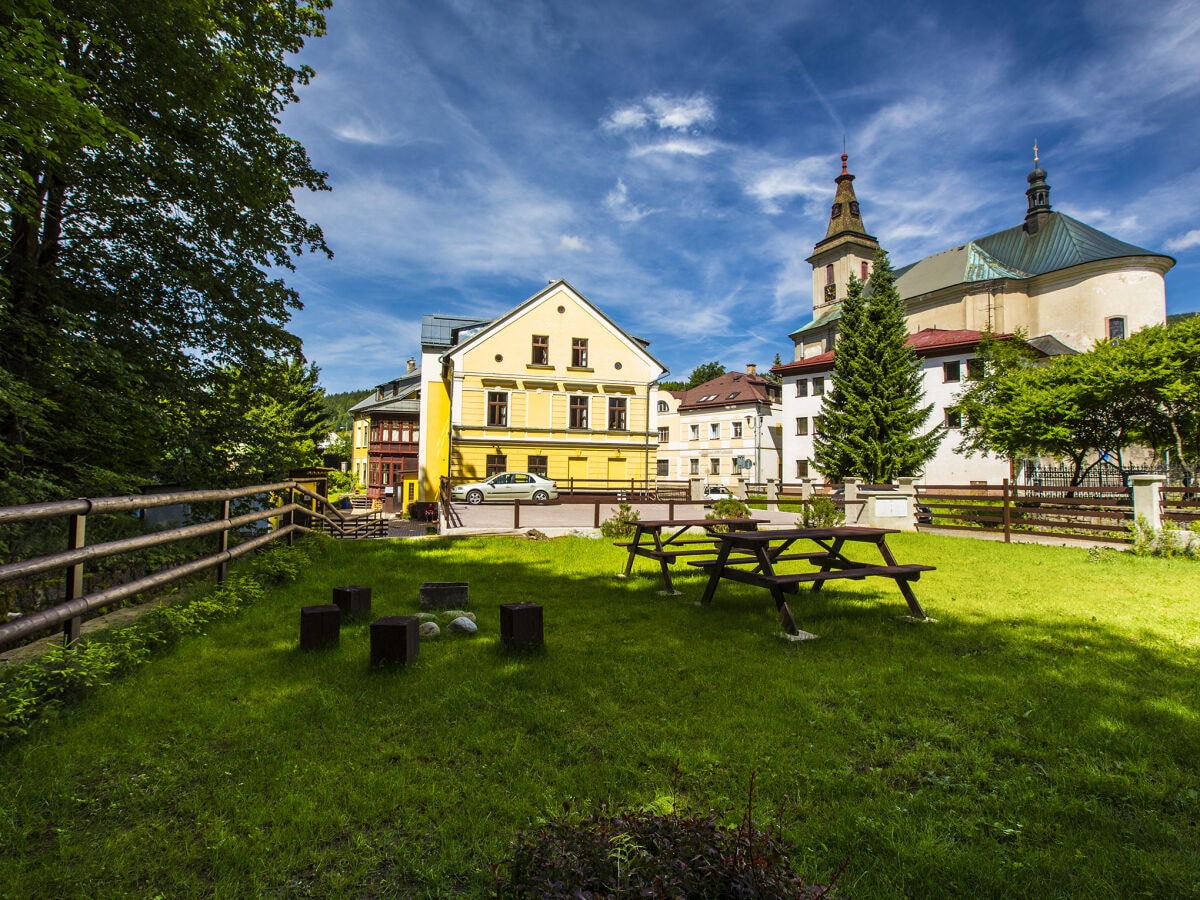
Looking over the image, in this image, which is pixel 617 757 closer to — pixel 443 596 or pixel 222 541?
pixel 443 596

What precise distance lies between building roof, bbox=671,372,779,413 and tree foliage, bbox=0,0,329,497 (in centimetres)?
4455

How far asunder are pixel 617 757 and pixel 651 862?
5.01 feet

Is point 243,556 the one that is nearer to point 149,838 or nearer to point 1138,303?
point 149,838

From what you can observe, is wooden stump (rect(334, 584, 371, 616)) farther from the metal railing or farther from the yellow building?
the yellow building

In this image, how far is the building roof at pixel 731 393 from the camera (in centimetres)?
5206

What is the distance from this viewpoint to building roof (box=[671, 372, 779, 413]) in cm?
5206

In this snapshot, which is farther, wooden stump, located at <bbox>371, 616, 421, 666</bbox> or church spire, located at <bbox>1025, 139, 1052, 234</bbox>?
church spire, located at <bbox>1025, 139, 1052, 234</bbox>

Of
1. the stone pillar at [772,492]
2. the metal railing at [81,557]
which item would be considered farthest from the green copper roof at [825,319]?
the metal railing at [81,557]

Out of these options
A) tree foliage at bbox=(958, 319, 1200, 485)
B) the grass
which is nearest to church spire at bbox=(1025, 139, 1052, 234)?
tree foliage at bbox=(958, 319, 1200, 485)

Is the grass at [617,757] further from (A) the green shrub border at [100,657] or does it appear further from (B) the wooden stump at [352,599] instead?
(B) the wooden stump at [352,599]

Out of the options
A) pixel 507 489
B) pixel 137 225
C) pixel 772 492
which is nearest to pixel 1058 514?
pixel 772 492

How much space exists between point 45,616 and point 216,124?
10.2 m

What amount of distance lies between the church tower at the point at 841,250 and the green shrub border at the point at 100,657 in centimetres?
5829

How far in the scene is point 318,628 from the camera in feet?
15.6
